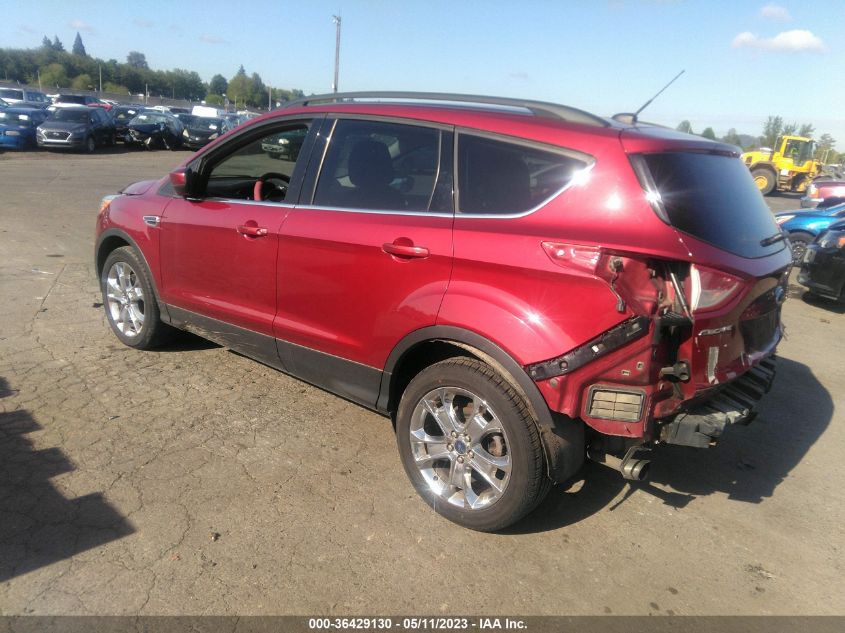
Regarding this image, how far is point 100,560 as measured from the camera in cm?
277

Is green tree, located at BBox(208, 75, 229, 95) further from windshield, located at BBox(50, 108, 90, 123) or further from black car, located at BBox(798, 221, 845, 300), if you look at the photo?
black car, located at BBox(798, 221, 845, 300)

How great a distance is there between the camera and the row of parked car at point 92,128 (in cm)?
2255

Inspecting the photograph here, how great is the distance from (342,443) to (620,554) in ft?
5.44

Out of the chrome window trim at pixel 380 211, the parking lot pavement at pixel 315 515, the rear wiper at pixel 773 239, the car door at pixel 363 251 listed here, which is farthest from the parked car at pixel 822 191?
the chrome window trim at pixel 380 211

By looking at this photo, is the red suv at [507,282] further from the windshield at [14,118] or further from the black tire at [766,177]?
the black tire at [766,177]

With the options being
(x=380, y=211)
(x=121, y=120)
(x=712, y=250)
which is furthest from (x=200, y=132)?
(x=712, y=250)

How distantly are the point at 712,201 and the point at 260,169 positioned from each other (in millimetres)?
3302

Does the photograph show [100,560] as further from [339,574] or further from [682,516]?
[682,516]

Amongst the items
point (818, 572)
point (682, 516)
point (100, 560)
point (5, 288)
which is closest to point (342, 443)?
point (100, 560)

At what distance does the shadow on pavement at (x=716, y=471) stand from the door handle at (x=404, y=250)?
1.42 metres

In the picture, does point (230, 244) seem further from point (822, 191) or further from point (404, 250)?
point (822, 191)

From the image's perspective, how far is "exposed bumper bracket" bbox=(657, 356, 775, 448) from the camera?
2869mm

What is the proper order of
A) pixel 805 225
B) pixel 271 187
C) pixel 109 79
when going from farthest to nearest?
pixel 109 79
pixel 805 225
pixel 271 187

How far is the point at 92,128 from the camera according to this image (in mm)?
23797
